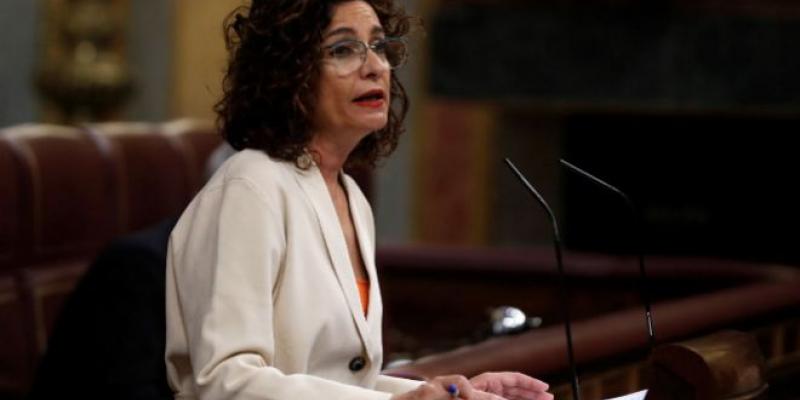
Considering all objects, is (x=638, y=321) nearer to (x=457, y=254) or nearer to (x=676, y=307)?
(x=676, y=307)

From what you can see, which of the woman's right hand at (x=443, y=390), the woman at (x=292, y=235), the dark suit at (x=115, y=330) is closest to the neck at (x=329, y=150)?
the woman at (x=292, y=235)

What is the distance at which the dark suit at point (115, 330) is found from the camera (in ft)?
8.79

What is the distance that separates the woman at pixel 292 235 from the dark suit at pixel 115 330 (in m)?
0.66

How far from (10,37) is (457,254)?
332 cm

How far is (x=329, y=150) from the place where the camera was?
203cm

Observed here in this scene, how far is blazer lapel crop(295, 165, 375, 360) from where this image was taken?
193 centimetres

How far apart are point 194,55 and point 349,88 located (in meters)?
6.23

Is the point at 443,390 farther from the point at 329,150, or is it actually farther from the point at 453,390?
the point at 329,150

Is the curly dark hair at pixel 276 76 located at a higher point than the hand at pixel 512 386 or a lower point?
higher

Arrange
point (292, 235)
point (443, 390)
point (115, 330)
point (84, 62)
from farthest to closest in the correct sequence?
point (84, 62) → point (115, 330) → point (292, 235) → point (443, 390)

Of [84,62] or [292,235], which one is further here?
[84,62]

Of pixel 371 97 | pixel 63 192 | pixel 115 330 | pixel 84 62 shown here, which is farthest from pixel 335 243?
pixel 84 62

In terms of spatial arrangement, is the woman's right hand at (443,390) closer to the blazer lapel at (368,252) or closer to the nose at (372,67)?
the blazer lapel at (368,252)

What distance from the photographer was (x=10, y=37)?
7977 mm
